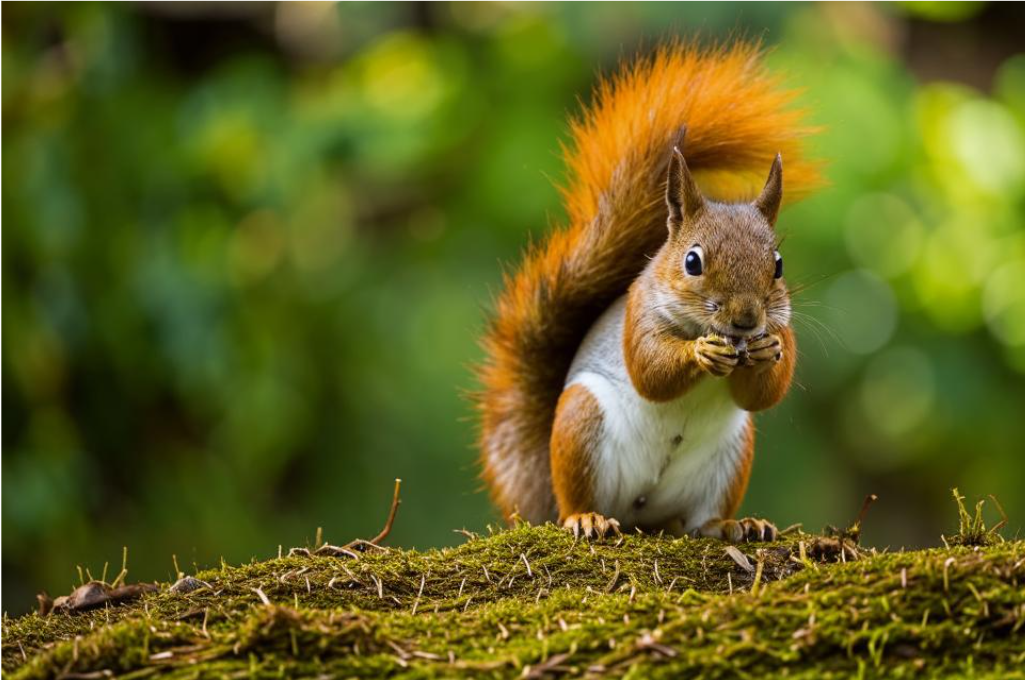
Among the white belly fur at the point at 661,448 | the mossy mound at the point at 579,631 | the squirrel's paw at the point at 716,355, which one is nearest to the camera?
the mossy mound at the point at 579,631

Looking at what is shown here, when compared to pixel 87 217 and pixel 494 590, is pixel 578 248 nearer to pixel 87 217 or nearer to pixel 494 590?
pixel 494 590

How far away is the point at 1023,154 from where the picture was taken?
478cm

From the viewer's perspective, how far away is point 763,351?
2199 millimetres

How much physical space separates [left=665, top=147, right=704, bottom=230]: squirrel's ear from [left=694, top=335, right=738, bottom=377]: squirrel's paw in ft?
0.91

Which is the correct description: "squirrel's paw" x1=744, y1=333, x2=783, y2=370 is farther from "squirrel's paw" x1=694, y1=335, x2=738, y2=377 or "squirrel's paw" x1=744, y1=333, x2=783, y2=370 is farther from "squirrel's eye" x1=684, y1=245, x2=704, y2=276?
"squirrel's eye" x1=684, y1=245, x2=704, y2=276

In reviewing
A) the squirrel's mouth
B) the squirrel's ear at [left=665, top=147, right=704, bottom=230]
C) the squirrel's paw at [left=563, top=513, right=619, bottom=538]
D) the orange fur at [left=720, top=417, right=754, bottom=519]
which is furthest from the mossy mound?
the squirrel's ear at [left=665, top=147, right=704, bottom=230]

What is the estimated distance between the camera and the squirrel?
7.49 feet

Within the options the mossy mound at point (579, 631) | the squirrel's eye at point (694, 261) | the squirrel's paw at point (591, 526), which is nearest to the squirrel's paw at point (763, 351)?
the squirrel's eye at point (694, 261)

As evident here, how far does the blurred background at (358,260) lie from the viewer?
3801 millimetres

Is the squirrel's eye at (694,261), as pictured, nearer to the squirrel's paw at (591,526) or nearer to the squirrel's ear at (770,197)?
the squirrel's ear at (770,197)

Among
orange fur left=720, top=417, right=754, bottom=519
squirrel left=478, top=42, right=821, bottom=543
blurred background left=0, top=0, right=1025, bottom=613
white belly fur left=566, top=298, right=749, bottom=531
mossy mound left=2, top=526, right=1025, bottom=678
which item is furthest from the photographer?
blurred background left=0, top=0, right=1025, bottom=613

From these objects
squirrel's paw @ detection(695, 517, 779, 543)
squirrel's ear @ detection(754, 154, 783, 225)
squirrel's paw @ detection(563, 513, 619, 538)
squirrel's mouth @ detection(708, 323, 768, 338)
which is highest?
squirrel's ear @ detection(754, 154, 783, 225)

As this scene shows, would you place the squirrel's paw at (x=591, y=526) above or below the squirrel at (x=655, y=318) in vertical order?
below

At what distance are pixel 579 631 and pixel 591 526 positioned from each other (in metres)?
0.74
